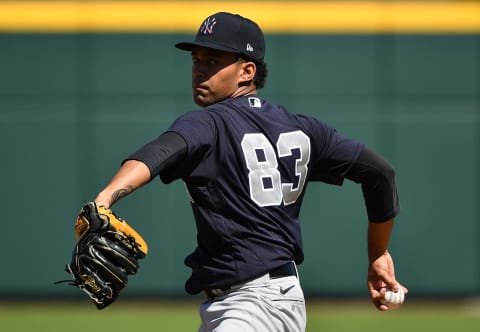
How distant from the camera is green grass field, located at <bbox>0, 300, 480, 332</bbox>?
26.9 ft

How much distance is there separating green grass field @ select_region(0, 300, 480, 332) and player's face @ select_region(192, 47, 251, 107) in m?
4.26

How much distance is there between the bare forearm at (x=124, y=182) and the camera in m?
3.19

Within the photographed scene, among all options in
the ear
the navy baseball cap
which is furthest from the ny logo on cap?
the ear

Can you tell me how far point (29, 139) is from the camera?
982 cm

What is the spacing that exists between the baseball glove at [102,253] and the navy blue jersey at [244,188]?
0.44m

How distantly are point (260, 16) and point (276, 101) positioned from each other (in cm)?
84

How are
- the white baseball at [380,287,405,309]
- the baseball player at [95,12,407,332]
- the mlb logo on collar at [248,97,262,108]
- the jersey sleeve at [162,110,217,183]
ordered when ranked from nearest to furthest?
the jersey sleeve at [162,110,217,183] → the baseball player at [95,12,407,332] → the mlb logo on collar at [248,97,262,108] → the white baseball at [380,287,405,309]

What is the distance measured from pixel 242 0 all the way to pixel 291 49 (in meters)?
0.67

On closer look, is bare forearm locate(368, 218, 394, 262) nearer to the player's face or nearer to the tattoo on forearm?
the player's face

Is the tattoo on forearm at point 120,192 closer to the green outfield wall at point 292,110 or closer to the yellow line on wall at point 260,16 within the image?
the green outfield wall at point 292,110

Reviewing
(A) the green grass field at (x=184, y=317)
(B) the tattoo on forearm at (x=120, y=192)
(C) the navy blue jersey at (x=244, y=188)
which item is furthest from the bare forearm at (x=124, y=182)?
(A) the green grass field at (x=184, y=317)

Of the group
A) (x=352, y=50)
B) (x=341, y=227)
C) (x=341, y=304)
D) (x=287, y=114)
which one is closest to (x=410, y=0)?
(x=352, y=50)

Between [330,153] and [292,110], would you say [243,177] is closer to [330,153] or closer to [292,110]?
[330,153]

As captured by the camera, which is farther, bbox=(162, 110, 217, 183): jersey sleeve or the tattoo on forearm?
bbox=(162, 110, 217, 183): jersey sleeve
